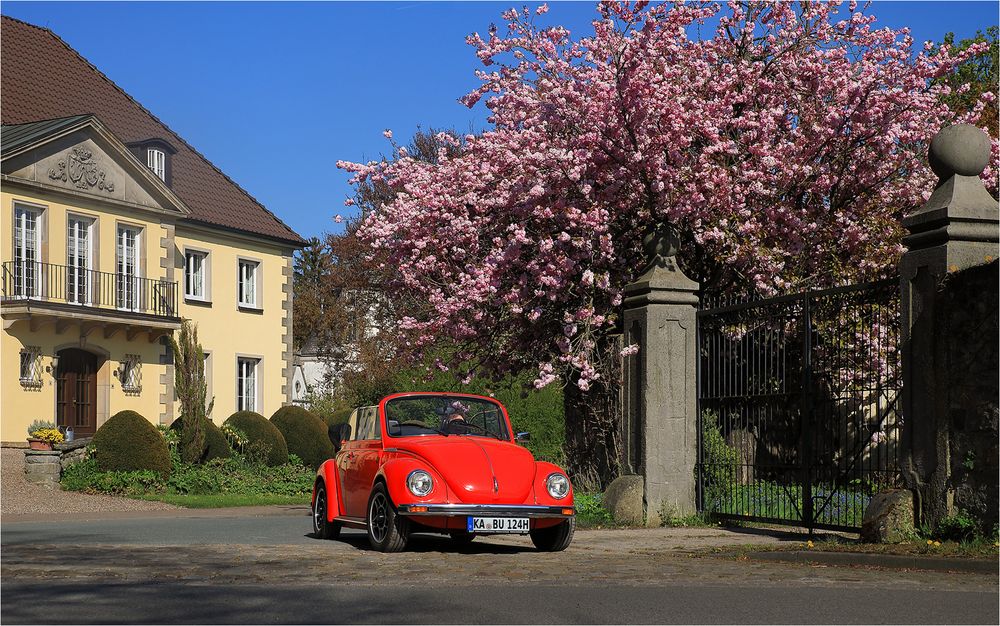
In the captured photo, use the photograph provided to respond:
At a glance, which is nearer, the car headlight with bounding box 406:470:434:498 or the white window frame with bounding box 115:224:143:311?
the car headlight with bounding box 406:470:434:498

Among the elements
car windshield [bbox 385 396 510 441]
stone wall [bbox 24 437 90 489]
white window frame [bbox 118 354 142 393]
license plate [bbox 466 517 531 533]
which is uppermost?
white window frame [bbox 118 354 142 393]

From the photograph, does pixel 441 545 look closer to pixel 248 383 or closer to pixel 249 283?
pixel 248 383

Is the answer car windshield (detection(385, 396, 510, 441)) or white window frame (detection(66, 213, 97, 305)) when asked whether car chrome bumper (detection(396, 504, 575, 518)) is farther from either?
white window frame (detection(66, 213, 97, 305))

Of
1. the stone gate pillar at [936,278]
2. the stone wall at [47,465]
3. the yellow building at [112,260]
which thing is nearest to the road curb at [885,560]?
the stone gate pillar at [936,278]

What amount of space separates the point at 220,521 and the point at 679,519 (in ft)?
24.6

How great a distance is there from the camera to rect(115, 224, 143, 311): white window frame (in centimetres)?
3331

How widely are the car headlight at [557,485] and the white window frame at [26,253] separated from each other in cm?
2256

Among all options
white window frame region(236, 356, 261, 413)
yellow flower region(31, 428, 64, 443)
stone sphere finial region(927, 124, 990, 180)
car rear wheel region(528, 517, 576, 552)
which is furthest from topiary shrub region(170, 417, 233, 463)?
stone sphere finial region(927, 124, 990, 180)

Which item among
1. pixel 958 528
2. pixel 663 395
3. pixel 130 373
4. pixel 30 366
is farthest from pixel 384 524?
pixel 130 373

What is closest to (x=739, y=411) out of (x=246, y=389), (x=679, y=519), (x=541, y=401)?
(x=679, y=519)

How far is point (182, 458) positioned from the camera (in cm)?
2875

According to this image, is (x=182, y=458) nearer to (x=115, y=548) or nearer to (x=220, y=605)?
(x=115, y=548)

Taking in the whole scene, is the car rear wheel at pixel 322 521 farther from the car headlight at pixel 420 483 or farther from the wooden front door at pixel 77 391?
the wooden front door at pixel 77 391

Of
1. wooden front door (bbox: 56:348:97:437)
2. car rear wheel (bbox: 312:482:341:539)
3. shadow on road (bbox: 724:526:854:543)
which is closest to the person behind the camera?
shadow on road (bbox: 724:526:854:543)
